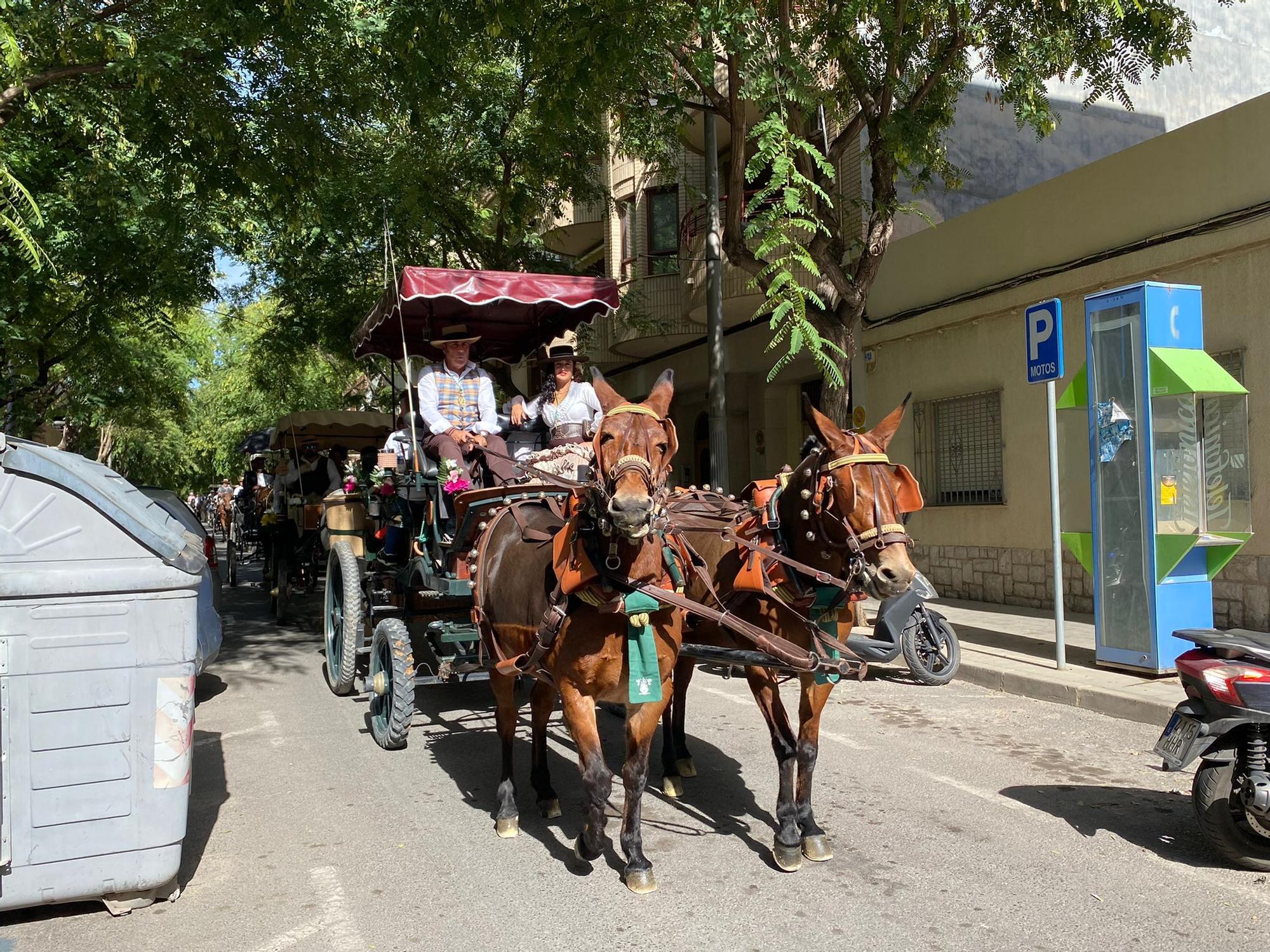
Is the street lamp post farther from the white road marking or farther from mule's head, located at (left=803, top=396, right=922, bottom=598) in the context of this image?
the white road marking

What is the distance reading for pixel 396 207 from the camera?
49.1 ft

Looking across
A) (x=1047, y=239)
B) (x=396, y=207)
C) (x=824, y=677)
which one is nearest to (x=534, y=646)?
(x=824, y=677)

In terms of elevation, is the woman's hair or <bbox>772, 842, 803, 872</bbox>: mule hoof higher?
the woman's hair

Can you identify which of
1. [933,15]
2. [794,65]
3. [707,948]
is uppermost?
[933,15]

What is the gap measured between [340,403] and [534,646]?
2866 centimetres

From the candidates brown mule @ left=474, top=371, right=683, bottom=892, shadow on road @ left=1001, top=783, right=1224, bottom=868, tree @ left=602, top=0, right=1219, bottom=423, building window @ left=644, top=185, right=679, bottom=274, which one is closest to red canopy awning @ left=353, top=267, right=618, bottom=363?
tree @ left=602, top=0, right=1219, bottom=423

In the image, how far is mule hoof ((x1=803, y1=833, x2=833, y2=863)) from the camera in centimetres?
461

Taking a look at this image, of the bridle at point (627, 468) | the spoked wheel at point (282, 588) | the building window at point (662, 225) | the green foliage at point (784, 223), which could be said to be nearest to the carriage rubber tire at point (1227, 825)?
the bridle at point (627, 468)

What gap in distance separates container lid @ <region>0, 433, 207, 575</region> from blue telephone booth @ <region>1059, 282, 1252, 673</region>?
7528 mm

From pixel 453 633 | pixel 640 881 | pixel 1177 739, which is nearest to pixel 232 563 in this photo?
pixel 453 633

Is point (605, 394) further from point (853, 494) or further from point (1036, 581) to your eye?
point (1036, 581)

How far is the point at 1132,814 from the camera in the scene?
5.30m

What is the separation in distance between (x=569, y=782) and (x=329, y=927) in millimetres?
2217

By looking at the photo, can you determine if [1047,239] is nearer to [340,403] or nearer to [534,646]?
[534,646]
